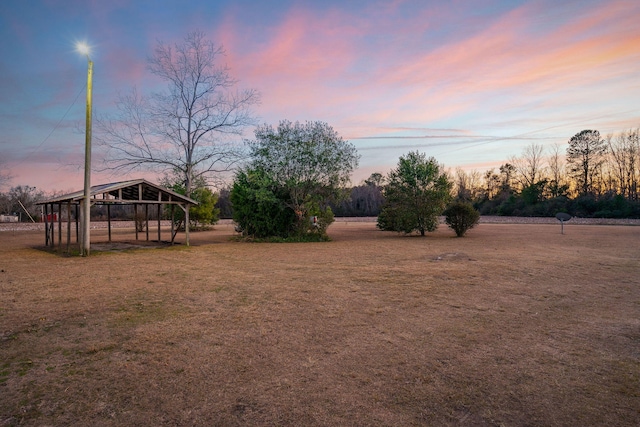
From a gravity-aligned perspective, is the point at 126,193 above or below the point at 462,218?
above

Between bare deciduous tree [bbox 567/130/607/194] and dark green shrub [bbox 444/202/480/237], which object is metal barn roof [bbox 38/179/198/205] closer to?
dark green shrub [bbox 444/202/480/237]

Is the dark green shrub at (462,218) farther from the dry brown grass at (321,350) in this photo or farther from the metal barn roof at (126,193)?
the metal barn roof at (126,193)

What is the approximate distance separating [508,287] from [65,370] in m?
7.80

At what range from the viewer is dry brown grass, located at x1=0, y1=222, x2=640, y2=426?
3.06 meters

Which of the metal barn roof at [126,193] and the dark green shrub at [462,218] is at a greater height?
the metal barn roof at [126,193]

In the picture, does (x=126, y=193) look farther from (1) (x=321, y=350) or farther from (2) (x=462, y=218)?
(2) (x=462, y=218)

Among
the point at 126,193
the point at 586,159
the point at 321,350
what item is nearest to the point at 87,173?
the point at 126,193

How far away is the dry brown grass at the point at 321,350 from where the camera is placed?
10.0 ft

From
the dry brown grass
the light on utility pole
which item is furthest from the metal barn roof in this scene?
the dry brown grass

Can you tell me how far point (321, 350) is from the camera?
4.35 meters

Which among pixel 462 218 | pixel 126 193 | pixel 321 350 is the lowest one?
pixel 321 350

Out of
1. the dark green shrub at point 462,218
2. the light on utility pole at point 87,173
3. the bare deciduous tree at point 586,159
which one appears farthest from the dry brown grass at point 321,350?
the bare deciduous tree at point 586,159

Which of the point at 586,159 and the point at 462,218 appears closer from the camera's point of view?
the point at 462,218

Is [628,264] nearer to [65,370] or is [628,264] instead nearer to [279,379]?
[279,379]
